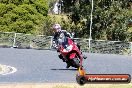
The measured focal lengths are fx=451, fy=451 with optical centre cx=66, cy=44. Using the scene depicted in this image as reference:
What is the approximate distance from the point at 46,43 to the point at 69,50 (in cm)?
2950

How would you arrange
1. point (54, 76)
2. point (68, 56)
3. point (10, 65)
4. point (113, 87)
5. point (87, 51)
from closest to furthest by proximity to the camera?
point (68, 56) → point (113, 87) → point (54, 76) → point (10, 65) → point (87, 51)

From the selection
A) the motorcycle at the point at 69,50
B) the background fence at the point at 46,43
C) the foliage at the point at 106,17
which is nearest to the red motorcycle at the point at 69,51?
the motorcycle at the point at 69,50

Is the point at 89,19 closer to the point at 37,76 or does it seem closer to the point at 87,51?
the point at 87,51

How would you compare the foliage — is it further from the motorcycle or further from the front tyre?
the front tyre

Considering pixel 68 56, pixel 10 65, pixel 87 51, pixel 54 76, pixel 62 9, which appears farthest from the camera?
pixel 62 9

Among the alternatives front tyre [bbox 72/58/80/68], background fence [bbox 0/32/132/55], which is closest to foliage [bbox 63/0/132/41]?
background fence [bbox 0/32/132/55]

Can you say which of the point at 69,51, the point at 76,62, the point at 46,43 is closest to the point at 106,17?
the point at 46,43

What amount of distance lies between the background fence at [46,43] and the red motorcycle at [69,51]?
27135 millimetres

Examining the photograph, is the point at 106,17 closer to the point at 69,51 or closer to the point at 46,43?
the point at 46,43

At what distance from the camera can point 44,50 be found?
39312 millimetres

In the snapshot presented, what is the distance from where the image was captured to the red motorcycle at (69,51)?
36.4 feet

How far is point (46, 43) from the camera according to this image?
40.5m

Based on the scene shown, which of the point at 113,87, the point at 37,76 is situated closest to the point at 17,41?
the point at 37,76

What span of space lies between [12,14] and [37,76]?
25.7 meters
